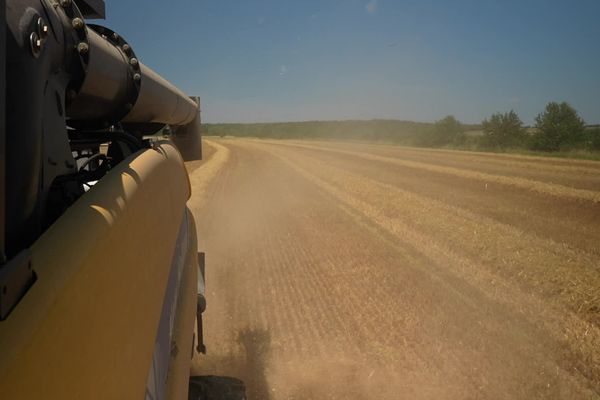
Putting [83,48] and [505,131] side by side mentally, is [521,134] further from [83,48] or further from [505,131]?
[83,48]

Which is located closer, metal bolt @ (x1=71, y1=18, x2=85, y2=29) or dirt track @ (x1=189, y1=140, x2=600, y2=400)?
metal bolt @ (x1=71, y1=18, x2=85, y2=29)

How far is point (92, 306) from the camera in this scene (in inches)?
32.8

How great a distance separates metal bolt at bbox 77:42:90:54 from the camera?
1.34 meters

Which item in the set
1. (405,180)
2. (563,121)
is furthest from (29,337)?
(563,121)

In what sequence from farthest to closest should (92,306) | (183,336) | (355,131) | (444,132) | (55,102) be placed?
(355,131) < (444,132) < (183,336) < (55,102) < (92,306)

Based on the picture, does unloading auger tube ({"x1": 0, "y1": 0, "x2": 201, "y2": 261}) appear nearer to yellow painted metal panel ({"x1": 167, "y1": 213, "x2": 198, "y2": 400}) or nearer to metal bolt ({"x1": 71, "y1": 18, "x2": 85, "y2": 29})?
metal bolt ({"x1": 71, "y1": 18, "x2": 85, "y2": 29})

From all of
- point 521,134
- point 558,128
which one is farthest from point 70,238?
point 521,134

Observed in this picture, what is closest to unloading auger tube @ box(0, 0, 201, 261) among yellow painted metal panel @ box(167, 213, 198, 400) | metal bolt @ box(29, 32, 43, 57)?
metal bolt @ box(29, 32, 43, 57)

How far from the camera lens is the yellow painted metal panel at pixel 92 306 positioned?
0.65 m

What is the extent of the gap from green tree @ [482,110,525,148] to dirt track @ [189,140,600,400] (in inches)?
1282

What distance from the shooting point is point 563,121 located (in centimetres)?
3431

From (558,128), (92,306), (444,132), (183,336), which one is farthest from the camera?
(444,132)

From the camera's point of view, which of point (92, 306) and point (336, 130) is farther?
point (336, 130)

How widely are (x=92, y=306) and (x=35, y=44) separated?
58cm
